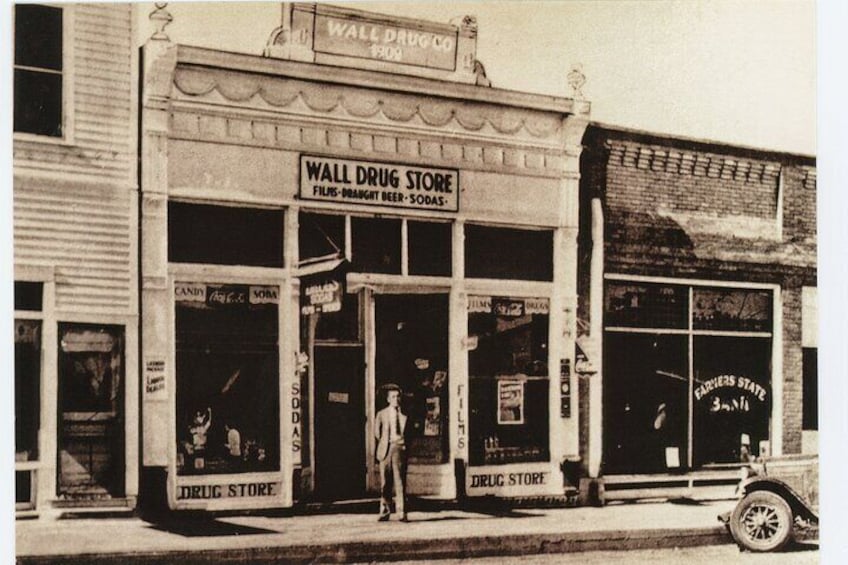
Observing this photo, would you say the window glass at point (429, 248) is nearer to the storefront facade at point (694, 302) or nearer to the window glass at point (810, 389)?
the storefront facade at point (694, 302)

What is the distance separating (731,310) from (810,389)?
1.07 meters

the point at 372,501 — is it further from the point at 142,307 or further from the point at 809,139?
the point at 809,139

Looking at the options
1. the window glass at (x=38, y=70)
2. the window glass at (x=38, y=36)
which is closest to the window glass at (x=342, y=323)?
the window glass at (x=38, y=70)

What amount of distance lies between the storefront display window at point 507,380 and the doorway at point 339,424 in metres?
1.05

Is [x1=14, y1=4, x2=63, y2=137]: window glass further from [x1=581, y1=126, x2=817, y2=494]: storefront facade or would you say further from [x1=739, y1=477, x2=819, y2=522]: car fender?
[x1=739, y1=477, x2=819, y2=522]: car fender

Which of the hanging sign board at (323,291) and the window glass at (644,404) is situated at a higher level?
the hanging sign board at (323,291)

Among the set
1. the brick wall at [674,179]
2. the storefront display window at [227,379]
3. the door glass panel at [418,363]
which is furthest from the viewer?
the brick wall at [674,179]

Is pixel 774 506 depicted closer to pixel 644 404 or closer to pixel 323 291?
pixel 644 404

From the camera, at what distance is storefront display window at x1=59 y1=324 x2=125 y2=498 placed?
897 cm

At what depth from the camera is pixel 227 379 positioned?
941 centimetres

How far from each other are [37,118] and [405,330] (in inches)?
138

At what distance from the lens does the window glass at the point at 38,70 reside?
898cm

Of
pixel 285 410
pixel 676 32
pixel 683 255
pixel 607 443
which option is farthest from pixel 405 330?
pixel 676 32

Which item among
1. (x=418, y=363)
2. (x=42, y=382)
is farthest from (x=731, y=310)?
(x=42, y=382)
